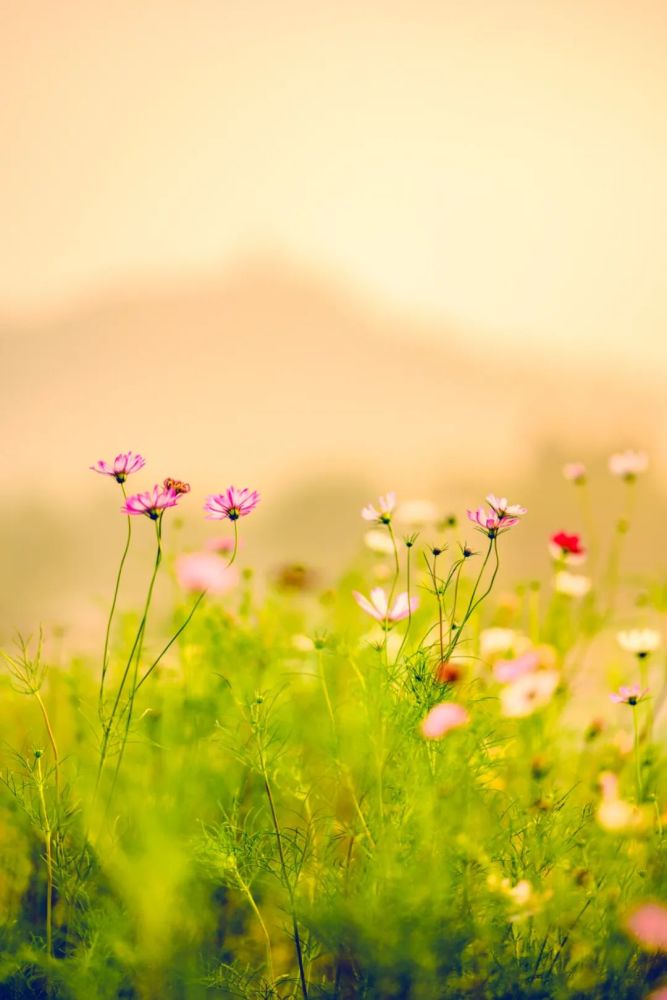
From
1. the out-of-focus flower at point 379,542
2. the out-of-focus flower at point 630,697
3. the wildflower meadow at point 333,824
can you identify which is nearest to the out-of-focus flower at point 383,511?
the wildflower meadow at point 333,824

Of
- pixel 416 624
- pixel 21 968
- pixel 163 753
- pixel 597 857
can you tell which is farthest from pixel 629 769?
pixel 21 968

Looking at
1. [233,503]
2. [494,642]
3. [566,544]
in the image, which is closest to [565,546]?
[566,544]

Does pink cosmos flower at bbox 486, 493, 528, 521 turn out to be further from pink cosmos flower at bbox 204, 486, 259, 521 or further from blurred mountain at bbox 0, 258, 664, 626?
blurred mountain at bbox 0, 258, 664, 626

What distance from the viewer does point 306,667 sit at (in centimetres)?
125

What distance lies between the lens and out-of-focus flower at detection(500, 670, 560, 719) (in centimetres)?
94

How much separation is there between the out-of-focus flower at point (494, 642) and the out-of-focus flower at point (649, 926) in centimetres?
43

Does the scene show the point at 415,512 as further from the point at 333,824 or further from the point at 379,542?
the point at 333,824

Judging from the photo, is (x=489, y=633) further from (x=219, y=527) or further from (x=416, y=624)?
(x=219, y=527)

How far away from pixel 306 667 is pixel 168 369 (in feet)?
2.37

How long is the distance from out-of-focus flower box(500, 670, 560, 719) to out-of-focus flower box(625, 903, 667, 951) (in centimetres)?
24

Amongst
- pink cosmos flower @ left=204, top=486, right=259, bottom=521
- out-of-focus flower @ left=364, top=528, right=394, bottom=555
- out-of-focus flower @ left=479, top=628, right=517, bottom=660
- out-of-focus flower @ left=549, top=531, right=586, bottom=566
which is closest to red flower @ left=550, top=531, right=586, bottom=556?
out-of-focus flower @ left=549, top=531, right=586, bottom=566

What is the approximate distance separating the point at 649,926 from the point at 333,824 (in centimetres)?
29

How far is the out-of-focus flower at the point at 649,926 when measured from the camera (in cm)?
70

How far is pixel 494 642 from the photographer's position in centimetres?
112
